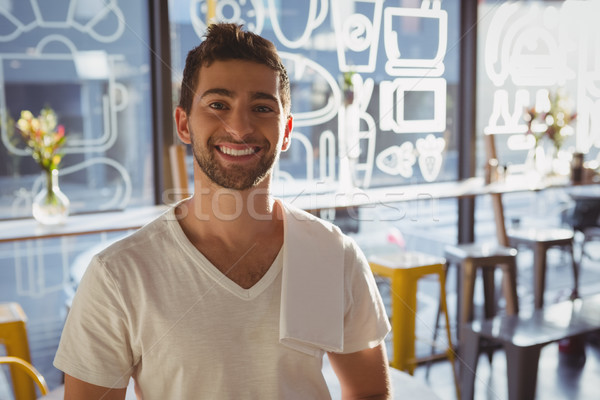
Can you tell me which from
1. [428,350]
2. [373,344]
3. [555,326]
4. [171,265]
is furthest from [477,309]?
[171,265]

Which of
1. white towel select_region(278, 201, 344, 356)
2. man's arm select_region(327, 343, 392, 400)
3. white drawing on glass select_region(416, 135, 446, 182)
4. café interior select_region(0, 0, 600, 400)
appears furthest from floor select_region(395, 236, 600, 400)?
white towel select_region(278, 201, 344, 356)

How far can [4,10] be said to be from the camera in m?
2.63

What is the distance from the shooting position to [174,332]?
42.4 inches

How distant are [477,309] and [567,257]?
1.38 metres

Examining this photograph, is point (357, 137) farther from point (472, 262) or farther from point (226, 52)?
point (226, 52)

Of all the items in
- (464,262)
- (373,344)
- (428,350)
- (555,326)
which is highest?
(373,344)

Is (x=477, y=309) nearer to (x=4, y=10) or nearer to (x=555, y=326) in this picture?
(x=555, y=326)

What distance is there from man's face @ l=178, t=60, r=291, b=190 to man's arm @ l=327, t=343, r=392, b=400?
42 cm

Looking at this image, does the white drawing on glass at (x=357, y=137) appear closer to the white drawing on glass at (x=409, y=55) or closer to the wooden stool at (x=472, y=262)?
the white drawing on glass at (x=409, y=55)

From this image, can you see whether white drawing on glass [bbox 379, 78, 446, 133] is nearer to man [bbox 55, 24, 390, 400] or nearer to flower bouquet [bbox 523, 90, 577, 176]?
flower bouquet [bbox 523, 90, 577, 176]

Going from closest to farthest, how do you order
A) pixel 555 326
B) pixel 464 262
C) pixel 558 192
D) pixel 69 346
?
pixel 69 346 → pixel 555 326 → pixel 464 262 → pixel 558 192

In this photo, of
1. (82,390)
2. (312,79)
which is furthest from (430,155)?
(82,390)

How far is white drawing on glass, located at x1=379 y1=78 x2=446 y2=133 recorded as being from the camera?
11.2ft

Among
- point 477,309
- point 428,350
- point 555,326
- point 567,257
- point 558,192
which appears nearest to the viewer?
point 555,326
